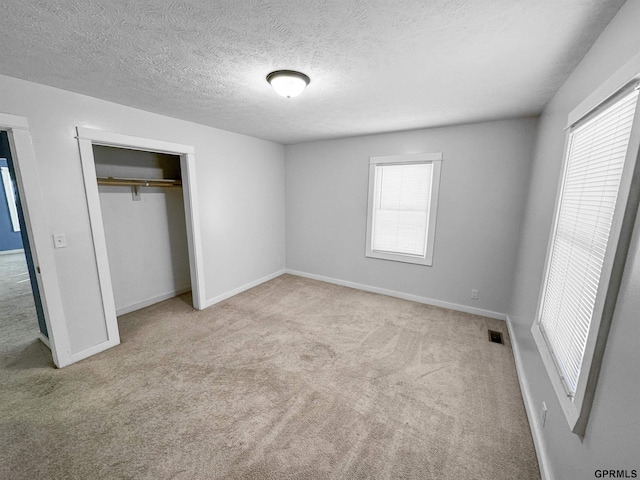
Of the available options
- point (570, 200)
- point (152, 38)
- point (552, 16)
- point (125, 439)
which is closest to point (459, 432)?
point (570, 200)

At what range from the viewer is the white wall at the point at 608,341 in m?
0.83

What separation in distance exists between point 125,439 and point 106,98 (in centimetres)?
281

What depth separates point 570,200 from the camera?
155 cm

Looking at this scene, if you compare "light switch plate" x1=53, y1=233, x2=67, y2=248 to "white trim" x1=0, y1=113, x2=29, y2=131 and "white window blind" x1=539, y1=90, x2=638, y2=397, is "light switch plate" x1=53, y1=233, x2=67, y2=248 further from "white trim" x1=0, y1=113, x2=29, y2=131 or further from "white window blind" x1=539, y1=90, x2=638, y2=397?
"white window blind" x1=539, y1=90, x2=638, y2=397

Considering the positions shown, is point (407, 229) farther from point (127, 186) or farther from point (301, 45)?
point (127, 186)

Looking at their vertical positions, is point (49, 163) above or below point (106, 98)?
below

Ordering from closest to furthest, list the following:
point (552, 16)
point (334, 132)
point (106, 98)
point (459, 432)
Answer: point (552, 16) → point (459, 432) → point (106, 98) → point (334, 132)

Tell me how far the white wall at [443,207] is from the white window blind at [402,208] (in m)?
0.20

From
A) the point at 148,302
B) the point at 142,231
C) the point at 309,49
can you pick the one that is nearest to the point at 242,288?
the point at 148,302

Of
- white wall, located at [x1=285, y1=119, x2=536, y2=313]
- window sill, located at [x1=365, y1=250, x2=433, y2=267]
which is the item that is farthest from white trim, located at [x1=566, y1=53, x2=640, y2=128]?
window sill, located at [x1=365, y1=250, x2=433, y2=267]

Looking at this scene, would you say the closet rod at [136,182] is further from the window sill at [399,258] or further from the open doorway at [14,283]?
the window sill at [399,258]

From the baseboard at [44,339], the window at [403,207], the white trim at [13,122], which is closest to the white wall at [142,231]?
the baseboard at [44,339]

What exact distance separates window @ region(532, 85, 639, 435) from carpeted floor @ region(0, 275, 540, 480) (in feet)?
2.38

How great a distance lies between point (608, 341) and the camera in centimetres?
98
